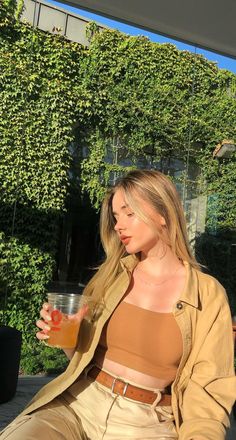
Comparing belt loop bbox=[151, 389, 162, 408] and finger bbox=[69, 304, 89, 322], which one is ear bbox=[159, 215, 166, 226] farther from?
belt loop bbox=[151, 389, 162, 408]

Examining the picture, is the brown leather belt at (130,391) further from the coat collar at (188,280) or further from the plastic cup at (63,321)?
the coat collar at (188,280)

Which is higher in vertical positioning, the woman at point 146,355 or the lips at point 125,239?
the lips at point 125,239

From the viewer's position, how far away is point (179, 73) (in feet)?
23.6

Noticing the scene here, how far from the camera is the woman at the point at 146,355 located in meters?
1.57

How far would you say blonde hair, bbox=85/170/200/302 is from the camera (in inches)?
71.7

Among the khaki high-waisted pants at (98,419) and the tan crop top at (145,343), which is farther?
the tan crop top at (145,343)

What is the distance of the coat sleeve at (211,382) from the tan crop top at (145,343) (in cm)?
8

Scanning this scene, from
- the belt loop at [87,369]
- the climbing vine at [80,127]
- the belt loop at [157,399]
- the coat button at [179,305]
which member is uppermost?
the climbing vine at [80,127]

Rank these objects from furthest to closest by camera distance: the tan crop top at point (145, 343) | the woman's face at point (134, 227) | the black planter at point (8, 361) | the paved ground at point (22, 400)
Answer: the black planter at point (8, 361) → the paved ground at point (22, 400) → the woman's face at point (134, 227) → the tan crop top at point (145, 343)

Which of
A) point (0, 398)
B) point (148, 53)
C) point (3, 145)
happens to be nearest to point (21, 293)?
point (3, 145)

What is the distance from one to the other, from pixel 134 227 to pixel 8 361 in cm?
286

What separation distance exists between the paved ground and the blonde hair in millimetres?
1841

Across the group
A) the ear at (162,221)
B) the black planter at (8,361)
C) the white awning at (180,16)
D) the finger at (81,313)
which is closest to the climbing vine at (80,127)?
the black planter at (8,361)

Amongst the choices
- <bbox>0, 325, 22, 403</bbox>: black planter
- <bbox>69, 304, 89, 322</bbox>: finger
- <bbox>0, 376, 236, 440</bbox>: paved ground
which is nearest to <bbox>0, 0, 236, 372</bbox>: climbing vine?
<bbox>0, 376, 236, 440</bbox>: paved ground
